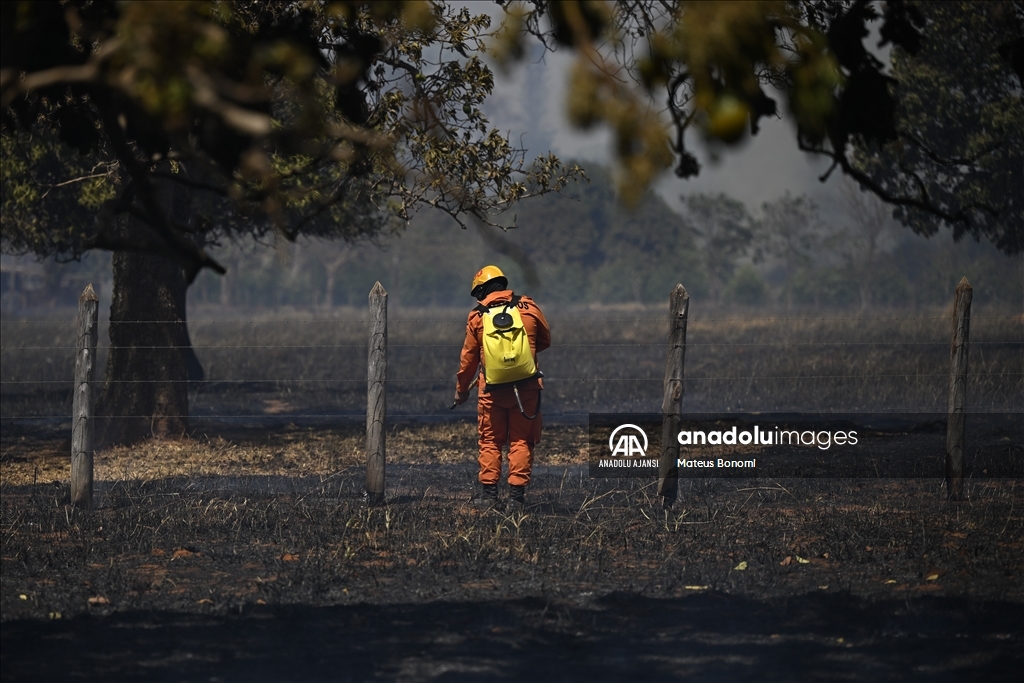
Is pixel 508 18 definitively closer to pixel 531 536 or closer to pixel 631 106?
pixel 631 106

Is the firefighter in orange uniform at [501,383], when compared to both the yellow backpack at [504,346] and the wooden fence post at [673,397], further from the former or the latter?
the wooden fence post at [673,397]

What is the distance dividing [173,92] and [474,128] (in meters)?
9.06

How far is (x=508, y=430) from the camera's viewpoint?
1030cm

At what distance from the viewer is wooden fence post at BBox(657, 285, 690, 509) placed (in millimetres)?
10195

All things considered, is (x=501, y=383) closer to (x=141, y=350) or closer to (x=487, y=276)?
(x=487, y=276)

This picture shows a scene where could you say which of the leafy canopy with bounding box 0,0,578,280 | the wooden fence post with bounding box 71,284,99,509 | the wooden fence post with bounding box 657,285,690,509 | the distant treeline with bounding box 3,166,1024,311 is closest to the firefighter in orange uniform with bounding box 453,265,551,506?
the wooden fence post with bounding box 657,285,690,509

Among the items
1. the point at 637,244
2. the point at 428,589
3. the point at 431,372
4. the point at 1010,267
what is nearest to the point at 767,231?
the point at 637,244

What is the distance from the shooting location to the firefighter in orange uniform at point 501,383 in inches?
391

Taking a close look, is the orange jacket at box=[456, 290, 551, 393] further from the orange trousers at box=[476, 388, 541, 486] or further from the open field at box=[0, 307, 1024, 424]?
the open field at box=[0, 307, 1024, 424]

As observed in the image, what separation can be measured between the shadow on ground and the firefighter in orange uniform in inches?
109

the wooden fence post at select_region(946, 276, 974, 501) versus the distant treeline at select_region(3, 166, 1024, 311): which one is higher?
the distant treeline at select_region(3, 166, 1024, 311)

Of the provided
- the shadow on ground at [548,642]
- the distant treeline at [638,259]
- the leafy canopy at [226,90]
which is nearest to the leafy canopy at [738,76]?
the leafy canopy at [226,90]

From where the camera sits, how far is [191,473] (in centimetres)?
1322

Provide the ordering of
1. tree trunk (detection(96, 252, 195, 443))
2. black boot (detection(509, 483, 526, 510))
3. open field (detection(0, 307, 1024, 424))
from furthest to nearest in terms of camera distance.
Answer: open field (detection(0, 307, 1024, 424)), tree trunk (detection(96, 252, 195, 443)), black boot (detection(509, 483, 526, 510))
